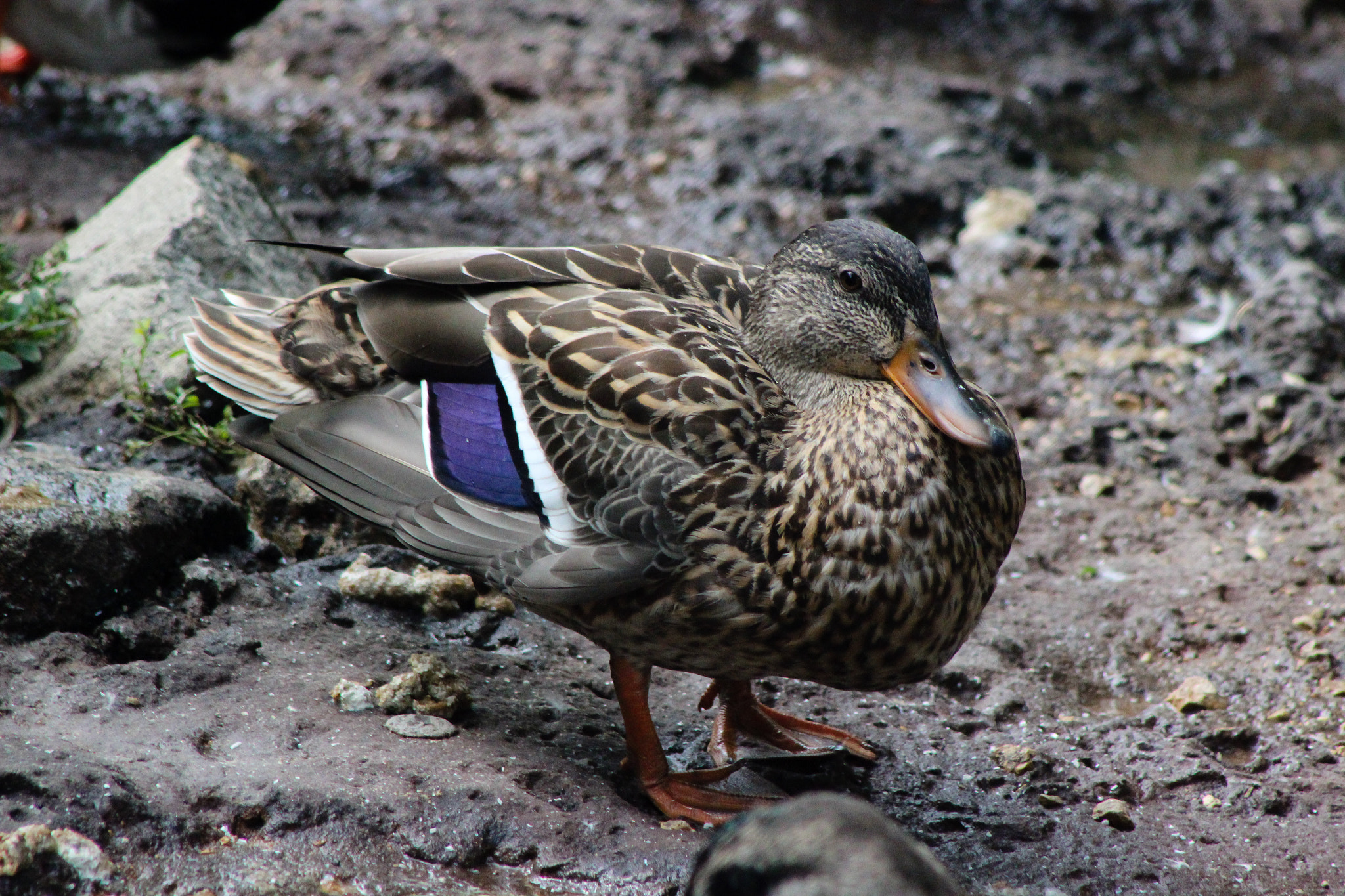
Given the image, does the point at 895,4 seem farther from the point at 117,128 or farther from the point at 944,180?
the point at 117,128

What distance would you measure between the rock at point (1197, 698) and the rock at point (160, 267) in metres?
3.30

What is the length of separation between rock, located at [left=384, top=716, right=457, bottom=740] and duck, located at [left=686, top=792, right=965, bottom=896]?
48.0 inches

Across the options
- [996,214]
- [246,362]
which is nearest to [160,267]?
[246,362]

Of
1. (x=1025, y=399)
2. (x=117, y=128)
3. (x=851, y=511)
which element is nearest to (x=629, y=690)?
(x=851, y=511)

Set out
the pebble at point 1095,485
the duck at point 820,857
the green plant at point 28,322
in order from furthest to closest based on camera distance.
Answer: the pebble at point 1095,485 → the green plant at point 28,322 → the duck at point 820,857

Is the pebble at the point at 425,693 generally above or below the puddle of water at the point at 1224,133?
below

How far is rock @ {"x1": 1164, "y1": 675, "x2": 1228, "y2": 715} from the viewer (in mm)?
3699

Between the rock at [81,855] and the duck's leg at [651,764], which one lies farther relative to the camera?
the duck's leg at [651,764]

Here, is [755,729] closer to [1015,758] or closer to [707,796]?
[707,796]

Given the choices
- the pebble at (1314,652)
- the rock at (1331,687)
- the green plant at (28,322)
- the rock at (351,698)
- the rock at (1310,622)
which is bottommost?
the rock at (351,698)

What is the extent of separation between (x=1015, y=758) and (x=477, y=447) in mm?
1689

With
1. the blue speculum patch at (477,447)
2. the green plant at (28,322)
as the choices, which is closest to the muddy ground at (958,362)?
the green plant at (28,322)

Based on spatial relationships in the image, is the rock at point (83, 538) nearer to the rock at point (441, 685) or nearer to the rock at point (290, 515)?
the rock at point (290, 515)

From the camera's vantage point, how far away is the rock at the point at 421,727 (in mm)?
3223
